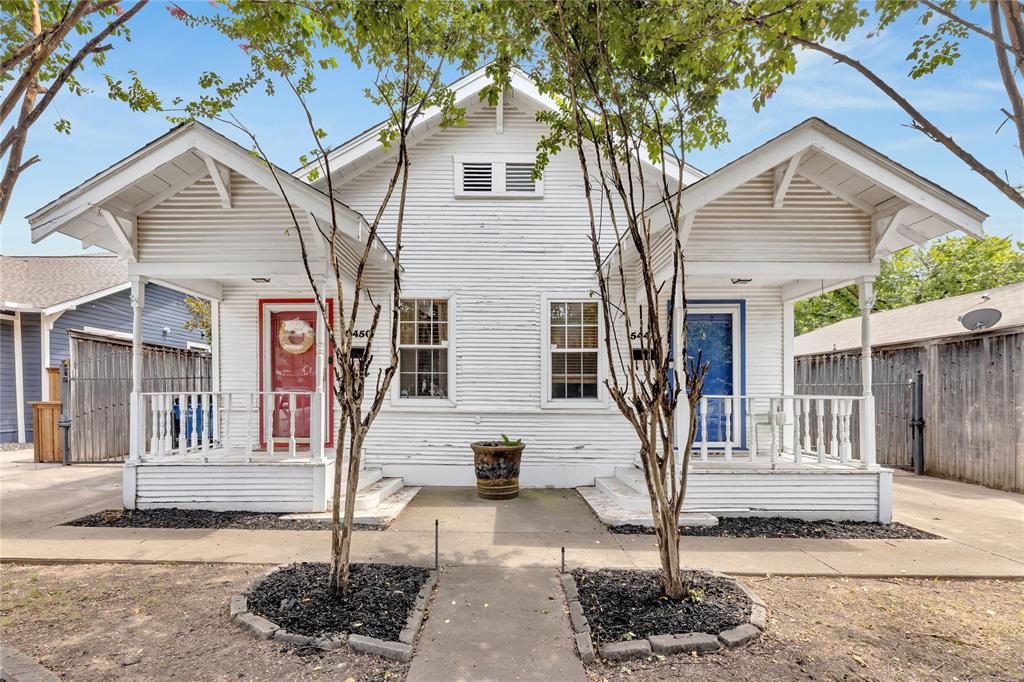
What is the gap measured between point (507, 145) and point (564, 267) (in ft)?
6.70

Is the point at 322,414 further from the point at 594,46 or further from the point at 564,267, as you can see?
the point at 594,46

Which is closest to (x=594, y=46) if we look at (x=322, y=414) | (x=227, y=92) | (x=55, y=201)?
(x=227, y=92)

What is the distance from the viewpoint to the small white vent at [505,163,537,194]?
798cm

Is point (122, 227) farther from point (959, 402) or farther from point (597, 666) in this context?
point (959, 402)

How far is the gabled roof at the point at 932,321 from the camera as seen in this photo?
→ 837cm

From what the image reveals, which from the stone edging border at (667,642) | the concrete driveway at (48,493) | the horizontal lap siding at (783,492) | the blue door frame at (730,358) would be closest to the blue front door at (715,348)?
the blue door frame at (730,358)

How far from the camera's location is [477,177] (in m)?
8.02

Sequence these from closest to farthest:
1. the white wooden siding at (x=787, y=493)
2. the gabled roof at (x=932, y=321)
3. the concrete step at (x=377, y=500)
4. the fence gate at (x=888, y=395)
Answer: the concrete step at (x=377, y=500) < the white wooden siding at (x=787, y=493) < the gabled roof at (x=932, y=321) < the fence gate at (x=888, y=395)

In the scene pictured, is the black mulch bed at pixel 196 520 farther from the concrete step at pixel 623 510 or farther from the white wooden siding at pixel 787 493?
the white wooden siding at pixel 787 493

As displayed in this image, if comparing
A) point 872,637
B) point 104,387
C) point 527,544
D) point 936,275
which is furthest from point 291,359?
point 936,275

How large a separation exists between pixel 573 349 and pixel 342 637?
535 centimetres

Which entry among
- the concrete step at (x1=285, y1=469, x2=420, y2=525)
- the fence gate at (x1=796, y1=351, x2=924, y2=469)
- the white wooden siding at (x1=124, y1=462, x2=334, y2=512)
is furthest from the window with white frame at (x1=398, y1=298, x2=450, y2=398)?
the fence gate at (x1=796, y1=351, x2=924, y2=469)

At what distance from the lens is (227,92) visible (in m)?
4.41

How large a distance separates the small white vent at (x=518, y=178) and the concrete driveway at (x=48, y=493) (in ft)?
22.0
